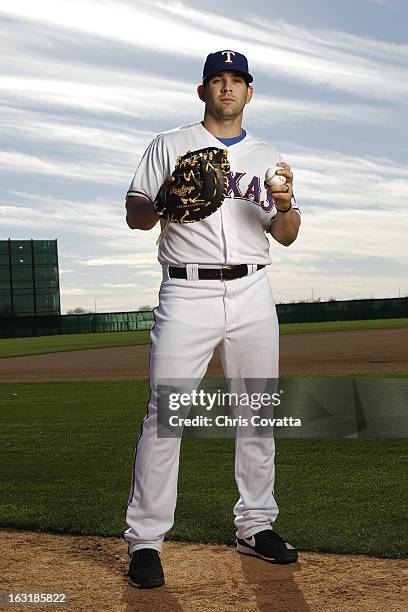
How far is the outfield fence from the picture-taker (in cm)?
4791

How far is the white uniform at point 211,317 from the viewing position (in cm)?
343

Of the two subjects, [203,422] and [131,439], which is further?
[203,422]

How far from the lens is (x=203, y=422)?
9375 millimetres

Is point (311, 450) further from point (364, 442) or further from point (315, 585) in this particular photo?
point (315, 585)

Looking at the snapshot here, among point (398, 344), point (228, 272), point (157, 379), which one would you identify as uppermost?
point (228, 272)

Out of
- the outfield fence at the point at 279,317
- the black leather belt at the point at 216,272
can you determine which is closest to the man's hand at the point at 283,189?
the black leather belt at the point at 216,272

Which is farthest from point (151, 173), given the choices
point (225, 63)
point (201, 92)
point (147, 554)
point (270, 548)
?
point (270, 548)

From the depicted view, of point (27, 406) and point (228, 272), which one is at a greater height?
point (228, 272)

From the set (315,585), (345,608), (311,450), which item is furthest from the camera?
(311,450)

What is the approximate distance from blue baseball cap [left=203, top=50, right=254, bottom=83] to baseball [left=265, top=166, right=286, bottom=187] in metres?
0.48

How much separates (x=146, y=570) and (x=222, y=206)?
60.2 inches

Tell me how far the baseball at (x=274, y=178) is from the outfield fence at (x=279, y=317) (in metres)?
43.8

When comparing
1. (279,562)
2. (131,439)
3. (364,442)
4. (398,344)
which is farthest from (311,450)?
(398,344)

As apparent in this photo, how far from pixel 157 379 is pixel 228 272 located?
544 millimetres
